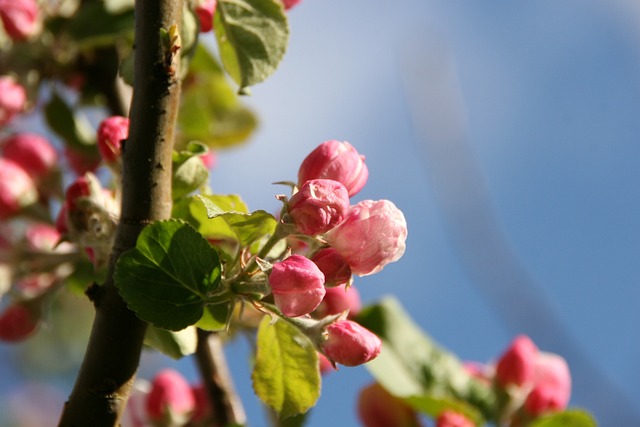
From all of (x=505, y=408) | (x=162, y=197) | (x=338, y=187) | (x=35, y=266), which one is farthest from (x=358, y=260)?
(x=505, y=408)

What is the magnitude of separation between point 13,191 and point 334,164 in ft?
2.50

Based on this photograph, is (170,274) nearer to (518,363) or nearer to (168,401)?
(168,401)

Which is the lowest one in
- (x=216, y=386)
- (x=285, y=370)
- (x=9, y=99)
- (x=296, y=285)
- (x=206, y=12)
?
(x=216, y=386)

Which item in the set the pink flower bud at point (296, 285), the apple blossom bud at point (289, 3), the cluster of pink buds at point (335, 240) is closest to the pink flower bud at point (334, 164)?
the cluster of pink buds at point (335, 240)

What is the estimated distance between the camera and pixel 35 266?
1.33 meters

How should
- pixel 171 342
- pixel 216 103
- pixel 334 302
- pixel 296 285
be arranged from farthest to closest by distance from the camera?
pixel 216 103, pixel 334 302, pixel 171 342, pixel 296 285

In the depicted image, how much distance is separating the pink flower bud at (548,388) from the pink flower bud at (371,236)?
2.51 ft

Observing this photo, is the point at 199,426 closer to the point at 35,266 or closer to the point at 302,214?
the point at 35,266

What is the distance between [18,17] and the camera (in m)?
1.48

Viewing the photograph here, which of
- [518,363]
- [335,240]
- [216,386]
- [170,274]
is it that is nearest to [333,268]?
[335,240]

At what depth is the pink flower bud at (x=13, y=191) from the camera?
1380 millimetres

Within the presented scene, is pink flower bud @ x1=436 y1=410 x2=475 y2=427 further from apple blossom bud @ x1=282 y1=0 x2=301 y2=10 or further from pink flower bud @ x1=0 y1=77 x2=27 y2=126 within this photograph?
pink flower bud @ x1=0 y1=77 x2=27 y2=126

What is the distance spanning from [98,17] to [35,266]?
42 cm

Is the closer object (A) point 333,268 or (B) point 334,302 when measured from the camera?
(A) point 333,268
